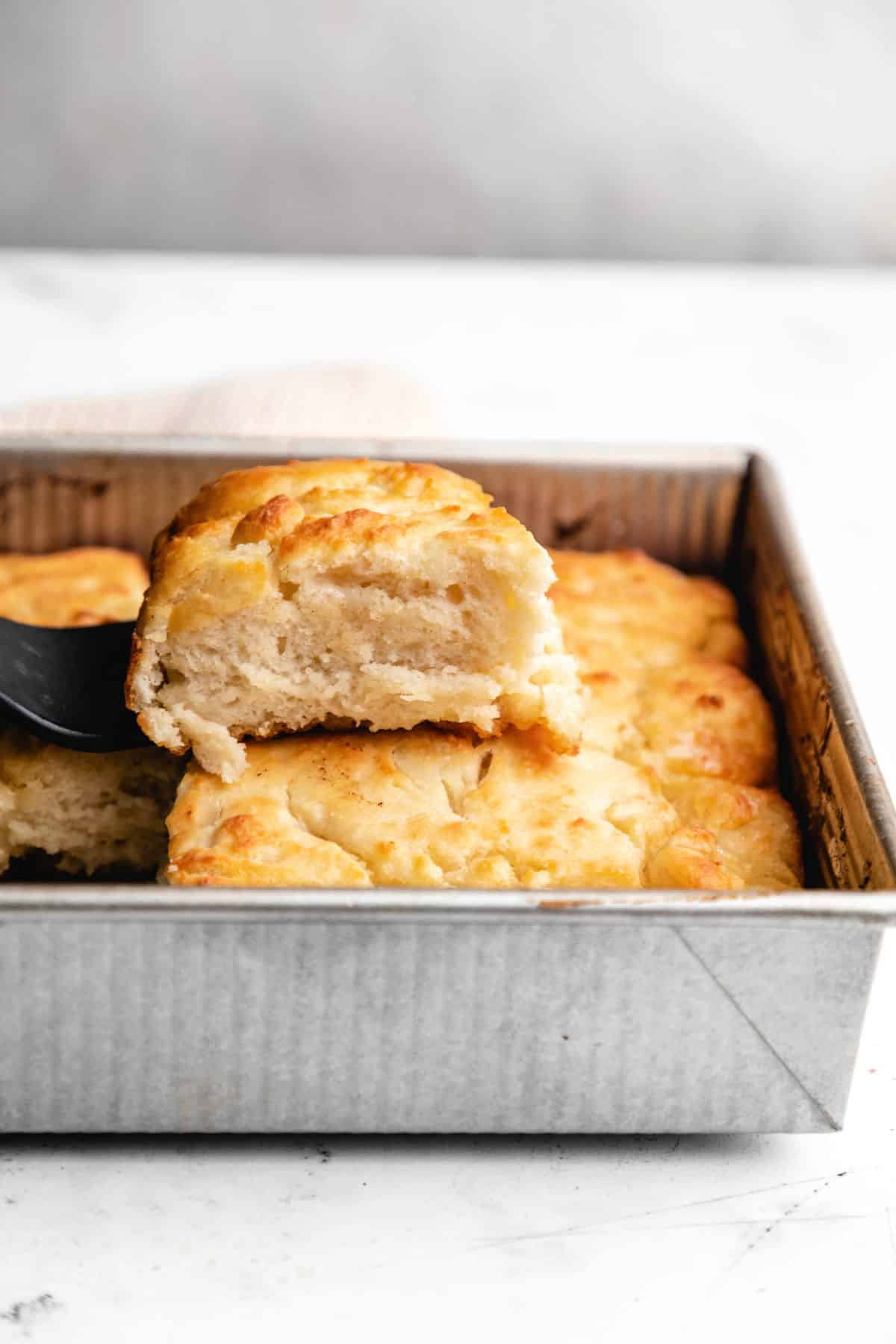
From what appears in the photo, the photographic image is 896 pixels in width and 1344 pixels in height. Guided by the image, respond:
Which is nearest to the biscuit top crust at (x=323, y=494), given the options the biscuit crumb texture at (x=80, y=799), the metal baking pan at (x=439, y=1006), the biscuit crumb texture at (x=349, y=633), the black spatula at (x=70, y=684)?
the biscuit crumb texture at (x=349, y=633)

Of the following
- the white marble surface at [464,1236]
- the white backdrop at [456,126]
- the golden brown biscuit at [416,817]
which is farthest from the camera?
the white backdrop at [456,126]

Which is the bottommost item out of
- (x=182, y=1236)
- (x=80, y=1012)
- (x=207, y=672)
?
(x=182, y=1236)

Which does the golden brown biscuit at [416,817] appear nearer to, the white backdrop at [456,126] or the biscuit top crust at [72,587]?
the biscuit top crust at [72,587]

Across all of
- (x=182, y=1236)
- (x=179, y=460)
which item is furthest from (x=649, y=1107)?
(x=179, y=460)

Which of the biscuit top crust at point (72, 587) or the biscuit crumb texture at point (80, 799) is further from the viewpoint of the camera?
the biscuit top crust at point (72, 587)

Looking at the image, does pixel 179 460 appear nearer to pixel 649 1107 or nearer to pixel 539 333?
pixel 649 1107

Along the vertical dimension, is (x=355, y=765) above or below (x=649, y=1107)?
above
